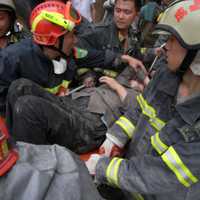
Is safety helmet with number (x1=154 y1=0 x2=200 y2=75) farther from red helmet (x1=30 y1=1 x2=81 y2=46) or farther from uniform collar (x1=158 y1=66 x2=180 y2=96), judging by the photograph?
red helmet (x1=30 y1=1 x2=81 y2=46)

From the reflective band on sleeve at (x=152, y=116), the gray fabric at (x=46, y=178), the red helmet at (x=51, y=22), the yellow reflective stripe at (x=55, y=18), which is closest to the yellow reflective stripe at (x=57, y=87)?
the red helmet at (x=51, y=22)

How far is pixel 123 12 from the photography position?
3.19 meters

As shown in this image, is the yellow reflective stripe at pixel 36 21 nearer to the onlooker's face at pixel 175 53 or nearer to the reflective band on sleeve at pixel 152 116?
the reflective band on sleeve at pixel 152 116

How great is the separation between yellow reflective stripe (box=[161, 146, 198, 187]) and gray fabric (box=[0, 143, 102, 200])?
0.62 m

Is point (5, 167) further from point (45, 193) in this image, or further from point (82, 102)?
point (82, 102)

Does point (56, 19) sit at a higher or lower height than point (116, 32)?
higher

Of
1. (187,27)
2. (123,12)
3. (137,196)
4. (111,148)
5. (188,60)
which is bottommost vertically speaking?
(137,196)

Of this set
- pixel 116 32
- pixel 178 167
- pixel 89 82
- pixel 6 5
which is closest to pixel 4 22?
pixel 6 5

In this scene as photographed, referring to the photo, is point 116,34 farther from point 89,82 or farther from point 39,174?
point 39,174

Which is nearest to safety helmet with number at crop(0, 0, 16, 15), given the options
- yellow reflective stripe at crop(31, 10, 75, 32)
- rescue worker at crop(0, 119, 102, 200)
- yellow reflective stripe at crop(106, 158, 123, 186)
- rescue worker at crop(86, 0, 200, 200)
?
yellow reflective stripe at crop(31, 10, 75, 32)

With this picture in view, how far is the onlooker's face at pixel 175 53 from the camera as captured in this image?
1.68 metres

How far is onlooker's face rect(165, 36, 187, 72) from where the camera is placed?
5.52 ft

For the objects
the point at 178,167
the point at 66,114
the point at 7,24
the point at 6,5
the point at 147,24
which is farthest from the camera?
the point at 147,24

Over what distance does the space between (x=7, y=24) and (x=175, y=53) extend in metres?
1.97
